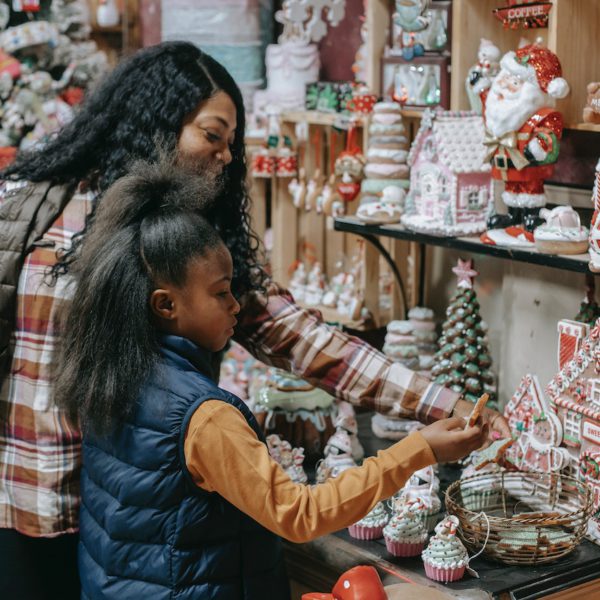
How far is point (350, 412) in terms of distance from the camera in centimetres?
225

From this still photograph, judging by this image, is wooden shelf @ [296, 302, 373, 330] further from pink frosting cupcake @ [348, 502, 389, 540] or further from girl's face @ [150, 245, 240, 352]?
girl's face @ [150, 245, 240, 352]

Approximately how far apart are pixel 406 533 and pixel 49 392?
2.15 feet

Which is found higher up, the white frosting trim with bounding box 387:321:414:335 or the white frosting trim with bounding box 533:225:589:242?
the white frosting trim with bounding box 533:225:589:242

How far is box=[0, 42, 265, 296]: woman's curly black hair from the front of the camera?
1840 millimetres

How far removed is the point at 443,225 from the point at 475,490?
57 cm

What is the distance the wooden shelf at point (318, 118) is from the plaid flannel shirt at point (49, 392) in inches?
34.3

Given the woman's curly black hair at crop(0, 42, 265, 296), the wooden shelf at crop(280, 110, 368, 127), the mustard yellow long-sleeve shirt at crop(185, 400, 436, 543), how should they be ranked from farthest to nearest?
the wooden shelf at crop(280, 110, 368, 127) → the woman's curly black hair at crop(0, 42, 265, 296) → the mustard yellow long-sleeve shirt at crop(185, 400, 436, 543)

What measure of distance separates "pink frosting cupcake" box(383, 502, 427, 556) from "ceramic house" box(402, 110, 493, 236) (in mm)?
647

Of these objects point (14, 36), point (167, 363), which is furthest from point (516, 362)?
point (14, 36)

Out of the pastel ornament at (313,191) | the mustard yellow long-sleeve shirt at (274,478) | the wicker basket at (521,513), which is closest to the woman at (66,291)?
the wicker basket at (521,513)

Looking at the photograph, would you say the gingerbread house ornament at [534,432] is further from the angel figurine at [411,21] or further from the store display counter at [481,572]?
the angel figurine at [411,21]

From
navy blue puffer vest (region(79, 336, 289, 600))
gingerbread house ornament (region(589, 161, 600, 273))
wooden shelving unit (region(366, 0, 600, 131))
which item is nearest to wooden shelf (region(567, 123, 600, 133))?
wooden shelving unit (region(366, 0, 600, 131))

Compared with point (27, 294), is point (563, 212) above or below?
above

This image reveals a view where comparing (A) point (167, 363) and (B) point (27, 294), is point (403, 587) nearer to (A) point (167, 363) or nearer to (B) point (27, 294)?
(A) point (167, 363)
